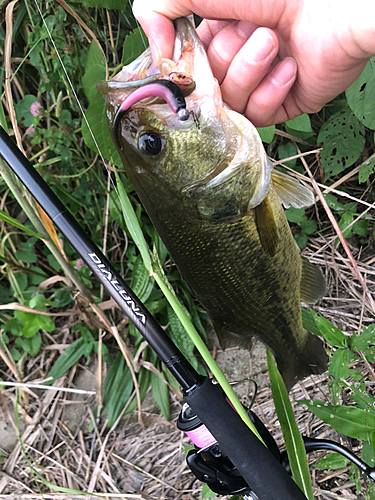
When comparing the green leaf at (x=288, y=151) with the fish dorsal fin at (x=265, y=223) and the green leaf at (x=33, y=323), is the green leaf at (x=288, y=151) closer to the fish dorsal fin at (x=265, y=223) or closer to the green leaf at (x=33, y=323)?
the fish dorsal fin at (x=265, y=223)

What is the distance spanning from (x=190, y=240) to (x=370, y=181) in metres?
1.39

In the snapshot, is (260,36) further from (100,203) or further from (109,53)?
(100,203)

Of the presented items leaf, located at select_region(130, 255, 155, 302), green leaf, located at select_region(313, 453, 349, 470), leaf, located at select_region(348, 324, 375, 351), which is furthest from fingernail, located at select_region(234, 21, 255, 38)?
green leaf, located at select_region(313, 453, 349, 470)

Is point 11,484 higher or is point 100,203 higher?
point 100,203

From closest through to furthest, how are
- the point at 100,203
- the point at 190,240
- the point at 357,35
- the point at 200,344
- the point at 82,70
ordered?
the point at 200,344 → the point at 357,35 → the point at 190,240 → the point at 82,70 → the point at 100,203

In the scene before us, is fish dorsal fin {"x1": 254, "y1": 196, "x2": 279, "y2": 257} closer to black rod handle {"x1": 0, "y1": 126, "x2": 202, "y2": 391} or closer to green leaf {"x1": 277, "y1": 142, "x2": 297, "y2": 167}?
black rod handle {"x1": 0, "y1": 126, "x2": 202, "y2": 391}

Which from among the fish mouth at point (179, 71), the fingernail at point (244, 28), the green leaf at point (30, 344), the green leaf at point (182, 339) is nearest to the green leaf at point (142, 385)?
the green leaf at point (182, 339)

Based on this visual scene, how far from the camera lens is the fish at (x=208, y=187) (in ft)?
A: 3.16

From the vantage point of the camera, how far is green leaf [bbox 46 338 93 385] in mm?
2396

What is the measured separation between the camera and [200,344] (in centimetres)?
83

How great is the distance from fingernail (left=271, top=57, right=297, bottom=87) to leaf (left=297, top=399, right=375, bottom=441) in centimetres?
103

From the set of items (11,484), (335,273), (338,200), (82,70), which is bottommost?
(11,484)

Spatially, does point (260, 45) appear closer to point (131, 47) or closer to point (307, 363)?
point (131, 47)

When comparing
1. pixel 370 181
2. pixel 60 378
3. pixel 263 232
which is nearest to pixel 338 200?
pixel 370 181
